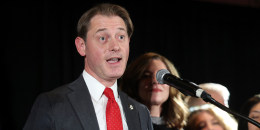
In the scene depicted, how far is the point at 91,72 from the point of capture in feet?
5.00

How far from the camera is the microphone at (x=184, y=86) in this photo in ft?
3.97

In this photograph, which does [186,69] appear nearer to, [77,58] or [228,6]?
[228,6]

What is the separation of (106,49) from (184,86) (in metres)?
0.41

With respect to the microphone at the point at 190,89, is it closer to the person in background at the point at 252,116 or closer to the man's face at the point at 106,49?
the man's face at the point at 106,49

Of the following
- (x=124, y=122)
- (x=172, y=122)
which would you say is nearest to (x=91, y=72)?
(x=124, y=122)

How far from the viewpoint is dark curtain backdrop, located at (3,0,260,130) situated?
264cm

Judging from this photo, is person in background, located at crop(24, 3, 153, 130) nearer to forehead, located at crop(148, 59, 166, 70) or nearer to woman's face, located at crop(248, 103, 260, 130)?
forehead, located at crop(148, 59, 166, 70)

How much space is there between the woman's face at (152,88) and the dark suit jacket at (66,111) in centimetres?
79

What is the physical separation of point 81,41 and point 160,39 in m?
1.93

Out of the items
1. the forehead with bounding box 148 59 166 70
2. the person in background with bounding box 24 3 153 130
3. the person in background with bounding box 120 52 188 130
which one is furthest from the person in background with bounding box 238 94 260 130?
the person in background with bounding box 24 3 153 130

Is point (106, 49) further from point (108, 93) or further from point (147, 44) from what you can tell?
point (147, 44)

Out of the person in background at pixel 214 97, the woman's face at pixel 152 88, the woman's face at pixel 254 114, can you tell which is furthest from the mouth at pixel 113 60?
the woman's face at pixel 254 114

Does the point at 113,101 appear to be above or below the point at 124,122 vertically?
above

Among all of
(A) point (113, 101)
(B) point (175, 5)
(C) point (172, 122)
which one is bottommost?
(C) point (172, 122)
